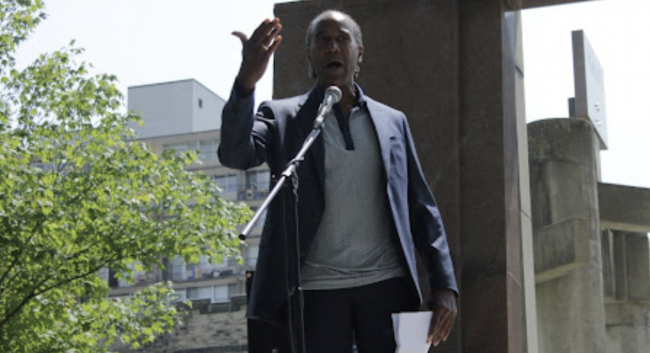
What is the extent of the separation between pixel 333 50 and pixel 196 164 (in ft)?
254

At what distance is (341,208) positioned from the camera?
3721 mm

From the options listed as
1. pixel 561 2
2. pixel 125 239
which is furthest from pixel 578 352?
pixel 561 2

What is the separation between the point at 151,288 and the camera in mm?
22109

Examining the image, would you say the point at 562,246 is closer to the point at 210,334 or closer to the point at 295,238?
the point at 295,238

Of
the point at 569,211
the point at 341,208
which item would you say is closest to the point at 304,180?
the point at 341,208

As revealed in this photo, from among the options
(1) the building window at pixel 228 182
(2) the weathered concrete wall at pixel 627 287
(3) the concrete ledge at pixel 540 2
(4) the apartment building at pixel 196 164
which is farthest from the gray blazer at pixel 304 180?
(1) the building window at pixel 228 182

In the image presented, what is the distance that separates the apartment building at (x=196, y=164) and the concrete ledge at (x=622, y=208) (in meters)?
52.8

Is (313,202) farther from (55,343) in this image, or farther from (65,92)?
(65,92)

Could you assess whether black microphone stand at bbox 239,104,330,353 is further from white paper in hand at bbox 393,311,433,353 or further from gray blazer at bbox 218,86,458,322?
white paper in hand at bbox 393,311,433,353

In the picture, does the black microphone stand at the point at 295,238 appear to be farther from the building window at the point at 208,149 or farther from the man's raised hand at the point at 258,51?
the building window at the point at 208,149

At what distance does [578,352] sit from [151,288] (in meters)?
9.16

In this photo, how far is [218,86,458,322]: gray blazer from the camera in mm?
3561

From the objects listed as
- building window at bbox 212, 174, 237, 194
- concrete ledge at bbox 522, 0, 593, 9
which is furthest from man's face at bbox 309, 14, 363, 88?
building window at bbox 212, 174, 237, 194

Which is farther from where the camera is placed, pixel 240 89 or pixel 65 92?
pixel 65 92
